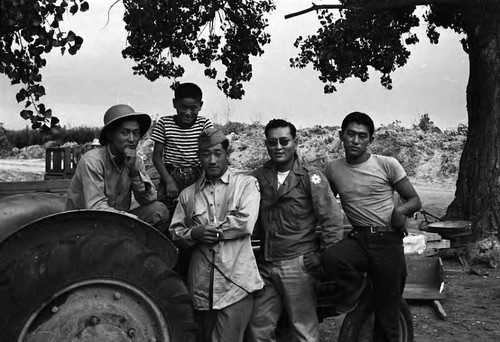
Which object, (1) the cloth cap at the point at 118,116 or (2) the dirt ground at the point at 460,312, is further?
(2) the dirt ground at the point at 460,312

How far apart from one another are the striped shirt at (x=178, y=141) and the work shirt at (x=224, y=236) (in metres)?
0.77

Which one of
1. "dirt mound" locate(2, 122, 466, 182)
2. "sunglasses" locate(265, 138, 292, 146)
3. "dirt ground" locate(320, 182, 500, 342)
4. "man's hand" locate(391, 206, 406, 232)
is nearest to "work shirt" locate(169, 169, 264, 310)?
"sunglasses" locate(265, 138, 292, 146)

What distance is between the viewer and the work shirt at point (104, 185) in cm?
328

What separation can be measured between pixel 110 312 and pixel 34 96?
2151mm

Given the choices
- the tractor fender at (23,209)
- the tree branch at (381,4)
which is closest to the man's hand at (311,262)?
the tractor fender at (23,209)

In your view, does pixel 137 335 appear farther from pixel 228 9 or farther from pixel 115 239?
pixel 228 9

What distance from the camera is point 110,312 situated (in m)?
2.89

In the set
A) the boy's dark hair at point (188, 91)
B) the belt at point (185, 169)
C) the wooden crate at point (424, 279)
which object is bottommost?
the wooden crate at point (424, 279)

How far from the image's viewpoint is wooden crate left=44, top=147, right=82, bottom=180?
254 inches

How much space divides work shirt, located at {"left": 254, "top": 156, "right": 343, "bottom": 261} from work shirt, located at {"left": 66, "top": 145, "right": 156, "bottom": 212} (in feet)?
2.36

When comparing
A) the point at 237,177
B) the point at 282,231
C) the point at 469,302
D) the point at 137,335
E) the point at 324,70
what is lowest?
the point at 469,302

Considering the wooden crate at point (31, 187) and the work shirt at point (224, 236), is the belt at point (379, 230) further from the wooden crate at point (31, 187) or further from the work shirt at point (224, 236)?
the wooden crate at point (31, 187)

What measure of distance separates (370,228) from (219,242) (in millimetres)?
935

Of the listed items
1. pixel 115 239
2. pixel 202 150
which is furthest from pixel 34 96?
pixel 115 239
